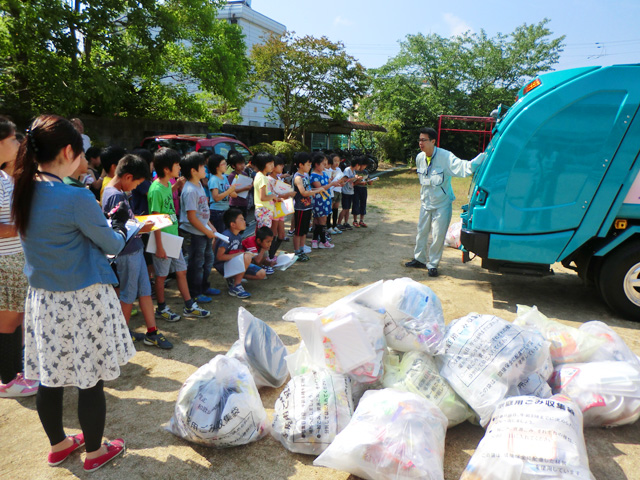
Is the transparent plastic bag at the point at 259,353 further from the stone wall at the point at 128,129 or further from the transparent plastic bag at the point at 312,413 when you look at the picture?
the stone wall at the point at 128,129

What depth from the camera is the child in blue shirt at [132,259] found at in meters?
2.90

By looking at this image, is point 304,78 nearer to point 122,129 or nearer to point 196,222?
point 122,129

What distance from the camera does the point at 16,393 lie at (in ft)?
9.10

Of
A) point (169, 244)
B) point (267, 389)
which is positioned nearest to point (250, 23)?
point (169, 244)

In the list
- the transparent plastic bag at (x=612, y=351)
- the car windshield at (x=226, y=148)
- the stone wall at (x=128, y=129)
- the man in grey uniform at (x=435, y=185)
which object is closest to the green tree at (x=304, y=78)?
the stone wall at (x=128, y=129)

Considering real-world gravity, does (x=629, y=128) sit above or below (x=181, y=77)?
below

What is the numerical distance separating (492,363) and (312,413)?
109 cm

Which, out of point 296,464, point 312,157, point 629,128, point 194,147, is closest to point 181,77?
point 194,147

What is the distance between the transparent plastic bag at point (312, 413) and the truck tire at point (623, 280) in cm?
313

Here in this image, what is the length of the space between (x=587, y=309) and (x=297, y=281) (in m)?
3.24

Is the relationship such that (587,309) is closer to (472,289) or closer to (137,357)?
(472,289)

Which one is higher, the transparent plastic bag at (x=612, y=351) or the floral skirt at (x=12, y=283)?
the floral skirt at (x=12, y=283)

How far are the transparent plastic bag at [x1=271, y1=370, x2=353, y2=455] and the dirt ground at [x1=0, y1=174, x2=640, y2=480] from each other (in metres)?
0.11

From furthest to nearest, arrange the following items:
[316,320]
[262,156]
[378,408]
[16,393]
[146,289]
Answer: [262,156], [146,289], [16,393], [316,320], [378,408]
